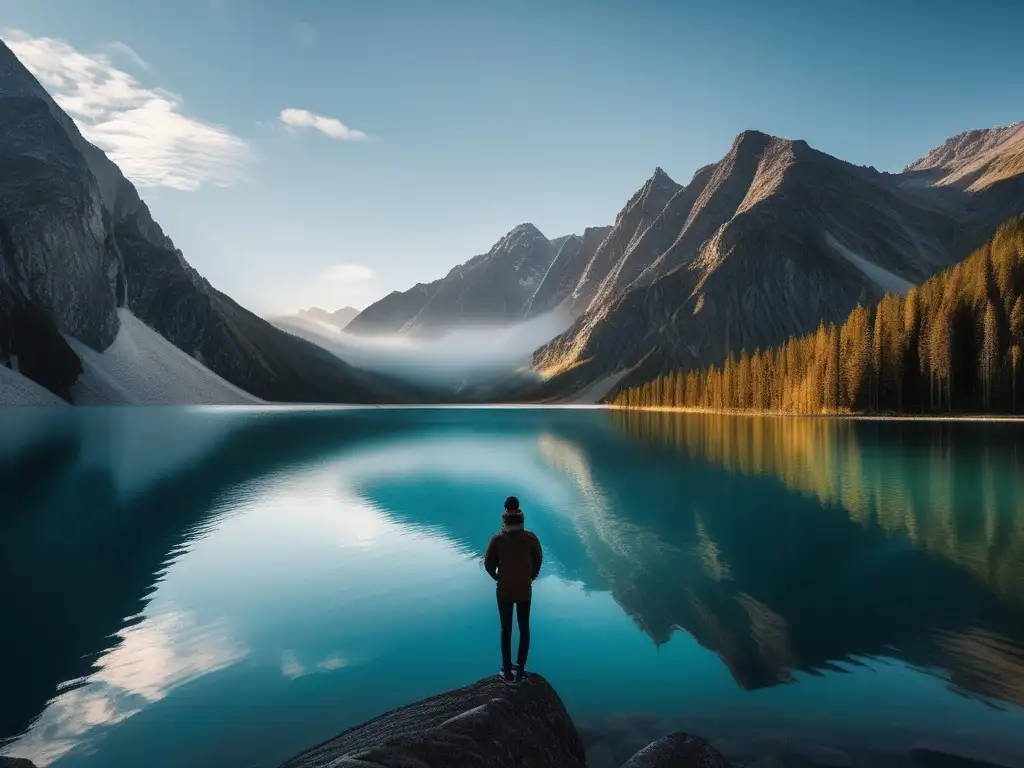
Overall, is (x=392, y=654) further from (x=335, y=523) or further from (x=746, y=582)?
(x=335, y=523)

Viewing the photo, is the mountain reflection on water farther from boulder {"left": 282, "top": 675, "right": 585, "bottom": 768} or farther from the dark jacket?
boulder {"left": 282, "top": 675, "right": 585, "bottom": 768}

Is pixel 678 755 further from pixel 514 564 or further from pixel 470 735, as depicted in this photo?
pixel 514 564

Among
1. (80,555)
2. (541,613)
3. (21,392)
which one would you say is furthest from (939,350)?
(21,392)

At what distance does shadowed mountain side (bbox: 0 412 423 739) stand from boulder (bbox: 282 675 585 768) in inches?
324

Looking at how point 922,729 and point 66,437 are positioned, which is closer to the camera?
point 922,729

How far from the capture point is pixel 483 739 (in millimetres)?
8008

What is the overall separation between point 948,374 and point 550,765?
13856cm

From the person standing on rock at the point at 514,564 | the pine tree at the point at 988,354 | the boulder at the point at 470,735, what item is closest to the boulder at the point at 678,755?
the boulder at the point at 470,735

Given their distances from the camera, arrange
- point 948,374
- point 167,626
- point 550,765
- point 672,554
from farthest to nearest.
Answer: point 948,374 → point 672,554 → point 167,626 → point 550,765

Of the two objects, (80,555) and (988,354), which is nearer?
(80,555)

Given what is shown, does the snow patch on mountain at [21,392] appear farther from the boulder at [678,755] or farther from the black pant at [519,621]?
the boulder at [678,755]

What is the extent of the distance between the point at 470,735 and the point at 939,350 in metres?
139

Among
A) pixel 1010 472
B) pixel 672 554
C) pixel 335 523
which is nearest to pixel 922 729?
pixel 672 554

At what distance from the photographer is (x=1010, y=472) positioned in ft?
156
